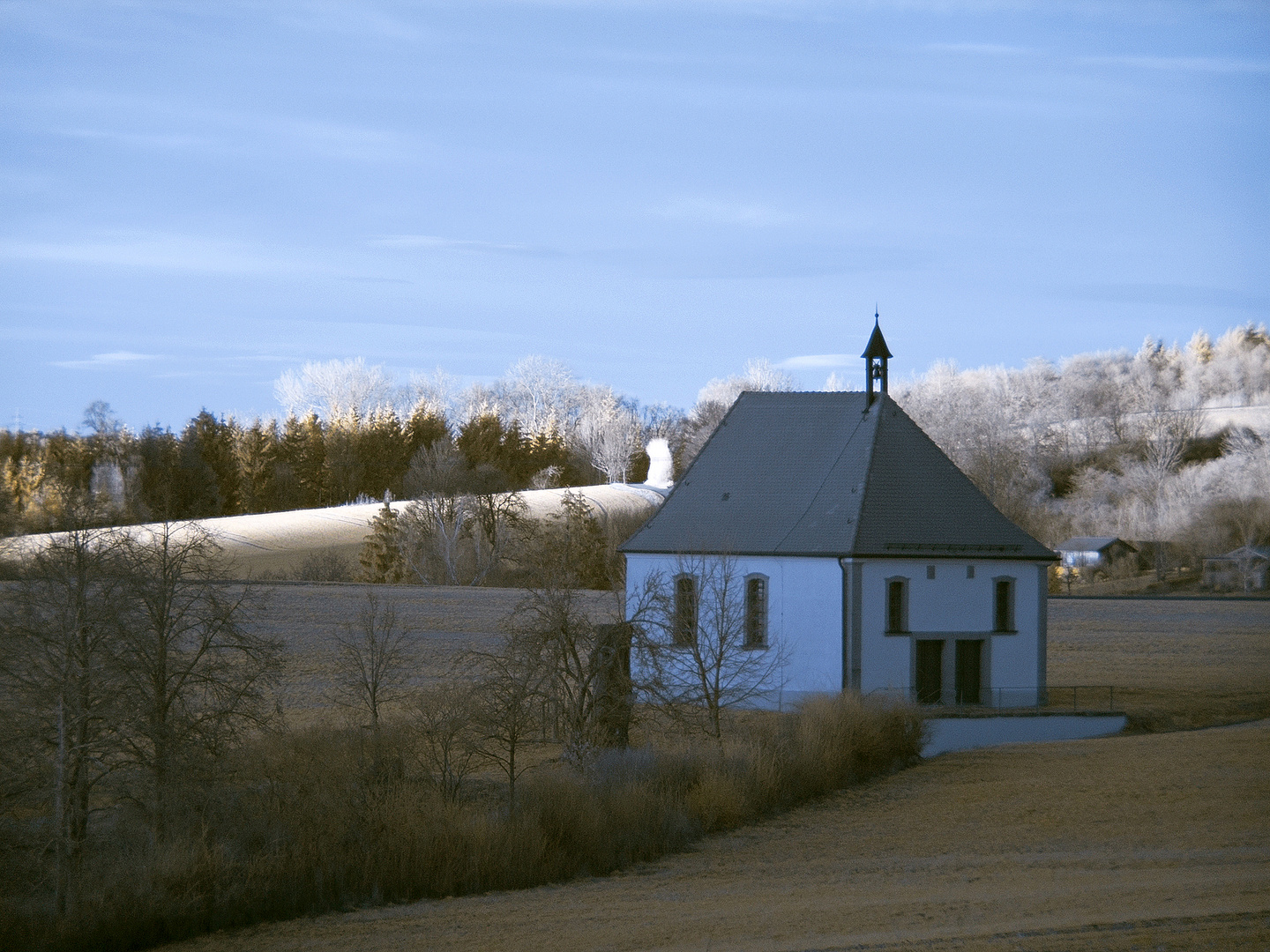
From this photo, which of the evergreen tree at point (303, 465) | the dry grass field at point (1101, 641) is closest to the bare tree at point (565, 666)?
the dry grass field at point (1101, 641)

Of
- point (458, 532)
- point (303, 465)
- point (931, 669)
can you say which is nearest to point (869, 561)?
point (931, 669)

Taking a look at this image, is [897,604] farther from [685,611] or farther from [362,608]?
[362,608]

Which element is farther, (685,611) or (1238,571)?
(1238,571)

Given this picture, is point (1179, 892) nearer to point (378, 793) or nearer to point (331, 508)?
point (378, 793)

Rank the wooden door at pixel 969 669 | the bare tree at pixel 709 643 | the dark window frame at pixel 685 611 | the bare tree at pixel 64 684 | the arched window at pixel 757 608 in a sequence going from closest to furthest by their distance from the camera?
the bare tree at pixel 64 684
the bare tree at pixel 709 643
the dark window frame at pixel 685 611
the arched window at pixel 757 608
the wooden door at pixel 969 669

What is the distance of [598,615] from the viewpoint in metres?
46.6

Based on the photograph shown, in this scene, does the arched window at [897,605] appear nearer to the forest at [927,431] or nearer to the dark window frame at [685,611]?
the dark window frame at [685,611]

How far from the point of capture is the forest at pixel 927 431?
84.4 m

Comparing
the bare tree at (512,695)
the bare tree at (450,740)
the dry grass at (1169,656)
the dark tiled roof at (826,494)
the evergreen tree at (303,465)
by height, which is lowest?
the dry grass at (1169,656)

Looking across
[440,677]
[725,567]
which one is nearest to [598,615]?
[440,677]

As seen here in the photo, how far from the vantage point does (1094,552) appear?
80.2 metres

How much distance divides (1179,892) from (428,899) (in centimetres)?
810

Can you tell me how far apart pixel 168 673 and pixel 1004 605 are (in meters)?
23.8

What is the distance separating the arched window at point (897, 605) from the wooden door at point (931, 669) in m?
0.91
